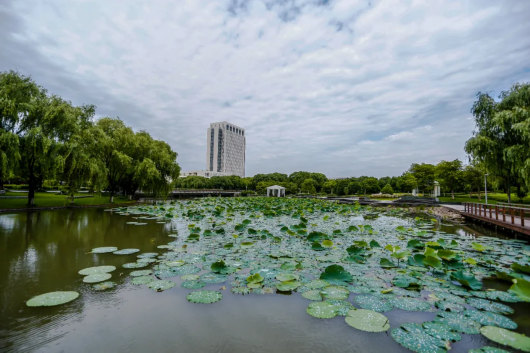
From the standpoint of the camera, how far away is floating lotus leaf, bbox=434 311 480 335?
2712 mm

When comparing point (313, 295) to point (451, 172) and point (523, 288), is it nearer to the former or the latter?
point (523, 288)

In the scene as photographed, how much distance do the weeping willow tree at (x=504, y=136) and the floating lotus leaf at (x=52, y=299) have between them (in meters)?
17.6

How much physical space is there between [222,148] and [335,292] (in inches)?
4685

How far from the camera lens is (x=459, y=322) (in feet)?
9.37

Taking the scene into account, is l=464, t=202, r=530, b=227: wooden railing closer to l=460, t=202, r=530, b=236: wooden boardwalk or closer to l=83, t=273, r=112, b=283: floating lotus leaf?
l=460, t=202, r=530, b=236: wooden boardwalk

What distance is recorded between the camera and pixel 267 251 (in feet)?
20.3

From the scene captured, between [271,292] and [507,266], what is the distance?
16.3 ft

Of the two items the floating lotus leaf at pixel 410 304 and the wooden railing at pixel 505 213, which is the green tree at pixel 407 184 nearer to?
the wooden railing at pixel 505 213

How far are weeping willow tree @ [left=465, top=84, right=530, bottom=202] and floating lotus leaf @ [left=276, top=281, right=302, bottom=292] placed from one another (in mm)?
14576

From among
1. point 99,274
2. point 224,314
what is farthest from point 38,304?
point 224,314

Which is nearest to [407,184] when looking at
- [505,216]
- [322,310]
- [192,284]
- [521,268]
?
[505,216]

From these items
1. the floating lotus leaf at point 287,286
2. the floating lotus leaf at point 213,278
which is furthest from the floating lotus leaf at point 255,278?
the floating lotus leaf at point 213,278

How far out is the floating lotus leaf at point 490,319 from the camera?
281 centimetres

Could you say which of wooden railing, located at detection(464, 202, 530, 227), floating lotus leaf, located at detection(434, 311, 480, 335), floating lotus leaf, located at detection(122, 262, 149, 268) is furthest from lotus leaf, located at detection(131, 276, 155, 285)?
wooden railing, located at detection(464, 202, 530, 227)
